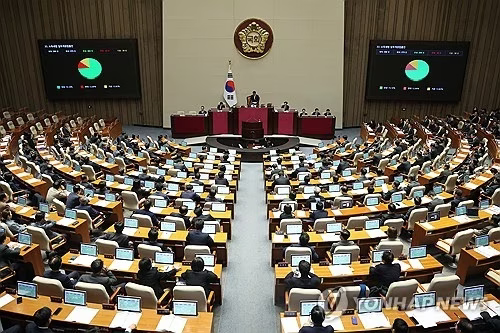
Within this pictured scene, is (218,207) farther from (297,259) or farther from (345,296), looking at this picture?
(345,296)

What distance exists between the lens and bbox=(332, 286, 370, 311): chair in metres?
6.06

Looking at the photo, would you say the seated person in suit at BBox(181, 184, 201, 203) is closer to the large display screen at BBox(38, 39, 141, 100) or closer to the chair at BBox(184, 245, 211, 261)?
the chair at BBox(184, 245, 211, 261)

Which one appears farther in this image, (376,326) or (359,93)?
(359,93)

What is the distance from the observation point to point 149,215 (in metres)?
8.89

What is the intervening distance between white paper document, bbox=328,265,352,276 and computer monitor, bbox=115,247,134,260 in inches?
132

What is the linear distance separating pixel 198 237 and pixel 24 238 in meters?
3.09

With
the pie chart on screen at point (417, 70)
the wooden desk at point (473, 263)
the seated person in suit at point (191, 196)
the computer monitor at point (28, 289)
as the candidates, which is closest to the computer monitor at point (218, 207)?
the seated person in suit at point (191, 196)

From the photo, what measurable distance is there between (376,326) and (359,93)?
59.2ft

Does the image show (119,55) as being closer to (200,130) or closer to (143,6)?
(143,6)

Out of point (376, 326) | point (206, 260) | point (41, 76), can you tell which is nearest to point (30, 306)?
point (206, 260)

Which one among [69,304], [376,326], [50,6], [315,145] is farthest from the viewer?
[50,6]

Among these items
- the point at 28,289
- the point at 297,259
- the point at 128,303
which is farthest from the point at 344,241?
the point at 28,289

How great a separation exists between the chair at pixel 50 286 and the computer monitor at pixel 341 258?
13.9 feet

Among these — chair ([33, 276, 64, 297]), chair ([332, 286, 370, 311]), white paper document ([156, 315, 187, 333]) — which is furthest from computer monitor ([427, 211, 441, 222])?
chair ([33, 276, 64, 297])
